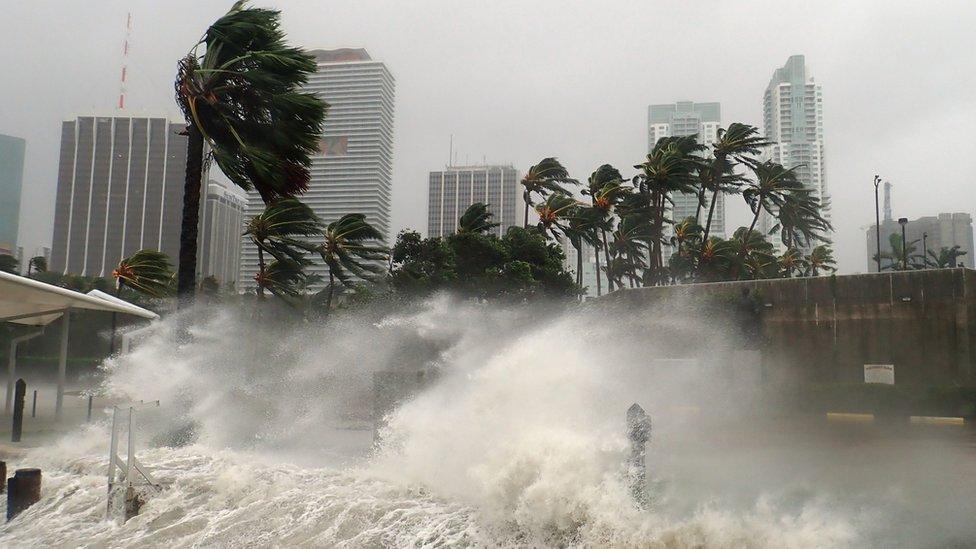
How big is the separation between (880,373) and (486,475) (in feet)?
75.8

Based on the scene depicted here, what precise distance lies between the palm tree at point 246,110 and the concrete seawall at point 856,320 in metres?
21.4

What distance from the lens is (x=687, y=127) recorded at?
16675cm

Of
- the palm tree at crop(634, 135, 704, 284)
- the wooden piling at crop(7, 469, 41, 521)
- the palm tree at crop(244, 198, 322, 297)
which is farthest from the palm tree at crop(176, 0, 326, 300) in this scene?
the palm tree at crop(634, 135, 704, 284)

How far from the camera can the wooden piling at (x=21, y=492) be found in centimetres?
1069

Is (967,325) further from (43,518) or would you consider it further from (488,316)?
(43,518)

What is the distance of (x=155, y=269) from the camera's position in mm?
22453

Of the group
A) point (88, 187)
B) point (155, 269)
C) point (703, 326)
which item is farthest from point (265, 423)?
point (88, 187)

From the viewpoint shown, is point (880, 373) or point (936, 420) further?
point (880, 373)

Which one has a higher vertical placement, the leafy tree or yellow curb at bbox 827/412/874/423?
the leafy tree

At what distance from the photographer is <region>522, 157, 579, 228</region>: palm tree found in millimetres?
49406

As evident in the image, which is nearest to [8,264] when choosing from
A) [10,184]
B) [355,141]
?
[10,184]

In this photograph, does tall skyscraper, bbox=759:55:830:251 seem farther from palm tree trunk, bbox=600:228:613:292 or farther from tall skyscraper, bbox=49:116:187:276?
tall skyscraper, bbox=49:116:187:276

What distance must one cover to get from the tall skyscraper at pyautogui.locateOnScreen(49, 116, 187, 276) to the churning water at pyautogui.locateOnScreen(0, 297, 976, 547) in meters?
86.5

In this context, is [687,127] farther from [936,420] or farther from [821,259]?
[936,420]
